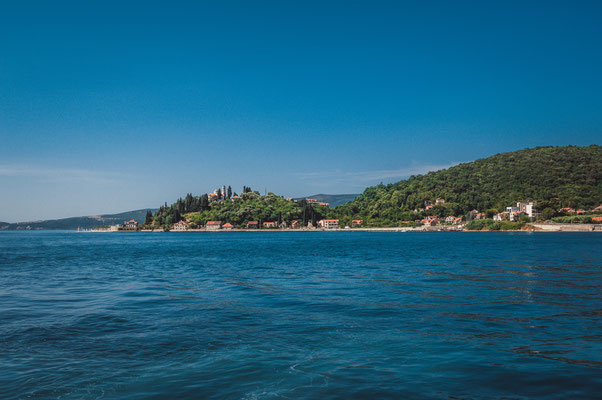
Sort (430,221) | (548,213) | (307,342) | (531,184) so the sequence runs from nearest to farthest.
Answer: (307,342) → (548,213) → (531,184) → (430,221)

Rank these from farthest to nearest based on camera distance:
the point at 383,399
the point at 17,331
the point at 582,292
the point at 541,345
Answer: the point at 582,292, the point at 17,331, the point at 541,345, the point at 383,399

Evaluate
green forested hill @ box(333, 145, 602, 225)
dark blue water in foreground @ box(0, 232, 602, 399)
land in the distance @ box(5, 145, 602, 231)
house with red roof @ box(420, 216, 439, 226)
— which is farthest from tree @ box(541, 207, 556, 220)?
dark blue water in foreground @ box(0, 232, 602, 399)

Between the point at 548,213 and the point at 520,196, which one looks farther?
the point at 520,196

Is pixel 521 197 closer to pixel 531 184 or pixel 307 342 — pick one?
pixel 531 184

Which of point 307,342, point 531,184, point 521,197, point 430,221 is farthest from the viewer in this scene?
point 430,221

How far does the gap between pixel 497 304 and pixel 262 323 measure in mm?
8504

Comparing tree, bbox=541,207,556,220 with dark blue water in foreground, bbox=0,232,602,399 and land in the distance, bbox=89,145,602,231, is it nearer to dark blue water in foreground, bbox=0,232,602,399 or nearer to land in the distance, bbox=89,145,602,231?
land in the distance, bbox=89,145,602,231

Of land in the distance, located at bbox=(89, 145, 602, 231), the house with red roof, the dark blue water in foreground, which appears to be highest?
land in the distance, located at bbox=(89, 145, 602, 231)

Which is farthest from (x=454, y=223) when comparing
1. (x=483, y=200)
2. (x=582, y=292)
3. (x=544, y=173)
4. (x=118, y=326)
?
(x=118, y=326)

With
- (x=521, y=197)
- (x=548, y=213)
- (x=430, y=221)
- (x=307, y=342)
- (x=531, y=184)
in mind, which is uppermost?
(x=531, y=184)

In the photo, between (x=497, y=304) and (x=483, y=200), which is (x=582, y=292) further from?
(x=483, y=200)

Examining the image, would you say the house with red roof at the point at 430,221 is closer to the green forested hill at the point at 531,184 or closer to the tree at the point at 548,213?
the green forested hill at the point at 531,184

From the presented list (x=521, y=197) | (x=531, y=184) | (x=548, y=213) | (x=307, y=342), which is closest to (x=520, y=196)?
(x=521, y=197)

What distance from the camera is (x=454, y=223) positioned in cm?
17125
